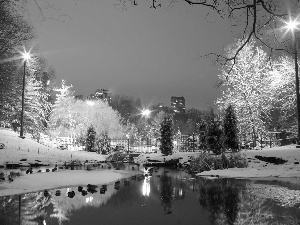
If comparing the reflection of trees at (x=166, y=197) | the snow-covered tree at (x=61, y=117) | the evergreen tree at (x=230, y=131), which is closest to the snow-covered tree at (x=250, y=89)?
the evergreen tree at (x=230, y=131)

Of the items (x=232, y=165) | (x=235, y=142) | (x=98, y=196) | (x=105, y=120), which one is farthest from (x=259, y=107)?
(x=105, y=120)

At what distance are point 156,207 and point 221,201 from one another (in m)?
1.98

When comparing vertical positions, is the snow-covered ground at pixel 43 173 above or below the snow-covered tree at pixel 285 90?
below

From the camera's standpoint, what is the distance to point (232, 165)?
18.8m

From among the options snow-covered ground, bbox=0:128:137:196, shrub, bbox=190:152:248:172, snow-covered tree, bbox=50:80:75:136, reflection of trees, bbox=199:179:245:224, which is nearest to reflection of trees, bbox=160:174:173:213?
reflection of trees, bbox=199:179:245:224

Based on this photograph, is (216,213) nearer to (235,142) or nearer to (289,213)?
(289,213)

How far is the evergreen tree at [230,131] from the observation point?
25375 millimetres

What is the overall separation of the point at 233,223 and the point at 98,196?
4.83 metres

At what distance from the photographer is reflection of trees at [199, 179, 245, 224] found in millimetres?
7164

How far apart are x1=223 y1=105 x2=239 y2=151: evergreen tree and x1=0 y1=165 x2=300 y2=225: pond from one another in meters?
13.8

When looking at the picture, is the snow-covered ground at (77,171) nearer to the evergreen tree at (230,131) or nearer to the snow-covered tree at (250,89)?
the evergreen tree at (230,131)

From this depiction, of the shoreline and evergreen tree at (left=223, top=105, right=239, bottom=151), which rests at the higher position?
evergreen tree at (left=223, top=105, right=239, bottom=151)

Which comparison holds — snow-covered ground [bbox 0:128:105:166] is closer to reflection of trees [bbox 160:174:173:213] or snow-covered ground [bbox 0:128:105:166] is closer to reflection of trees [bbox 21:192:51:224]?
reflection of trees [bbox 21:192:51:224]

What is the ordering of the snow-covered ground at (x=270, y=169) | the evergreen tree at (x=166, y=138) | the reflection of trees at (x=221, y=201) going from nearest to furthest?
the reflection of trees at (x=221, y=201)
the snow-covered ground at (x=270, y=169)
the evergreen tree at (x=166, y=138)
